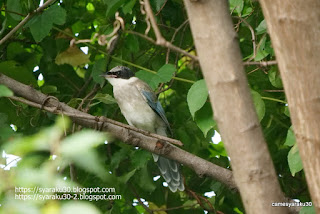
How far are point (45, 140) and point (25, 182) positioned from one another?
11cm

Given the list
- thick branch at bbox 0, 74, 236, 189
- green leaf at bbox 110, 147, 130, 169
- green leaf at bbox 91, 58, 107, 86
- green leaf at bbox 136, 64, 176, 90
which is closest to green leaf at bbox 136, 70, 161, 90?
green leaf at bbox 136, 64, 176, 90

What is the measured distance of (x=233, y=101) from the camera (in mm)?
1896

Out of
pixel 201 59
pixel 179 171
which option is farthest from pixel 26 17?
pixel 201 59

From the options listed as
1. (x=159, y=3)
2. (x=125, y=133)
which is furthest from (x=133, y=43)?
(x=125, y=133)

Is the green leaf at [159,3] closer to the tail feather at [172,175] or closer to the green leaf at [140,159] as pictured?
the green leaf at [140,159]

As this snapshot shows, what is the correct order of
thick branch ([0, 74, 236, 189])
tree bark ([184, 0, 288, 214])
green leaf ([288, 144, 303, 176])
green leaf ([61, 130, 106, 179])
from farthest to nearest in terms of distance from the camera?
thick branch ([0, 74, 236, 189]) → green leaf ([288, 144, 303, 176]) → tree bark ([184, 0, 288, 214]) → green leaf ([61, 130, 106, 179])

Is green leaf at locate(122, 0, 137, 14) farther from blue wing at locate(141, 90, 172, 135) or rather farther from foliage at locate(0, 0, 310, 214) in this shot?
blue wing at locate(141, 90, 172, 135)

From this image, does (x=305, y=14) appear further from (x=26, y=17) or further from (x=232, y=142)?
(x=26, y=17)

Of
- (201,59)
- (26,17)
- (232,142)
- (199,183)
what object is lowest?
(199,183)

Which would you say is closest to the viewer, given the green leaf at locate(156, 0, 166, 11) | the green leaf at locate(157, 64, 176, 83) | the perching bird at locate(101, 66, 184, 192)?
the green leaf at locate(157, 64, 176, 83)

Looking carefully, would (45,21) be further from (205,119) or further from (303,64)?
(303,64)

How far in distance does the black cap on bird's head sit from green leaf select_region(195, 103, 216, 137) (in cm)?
166

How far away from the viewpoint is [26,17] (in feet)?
13.4

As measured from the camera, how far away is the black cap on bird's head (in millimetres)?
5133
